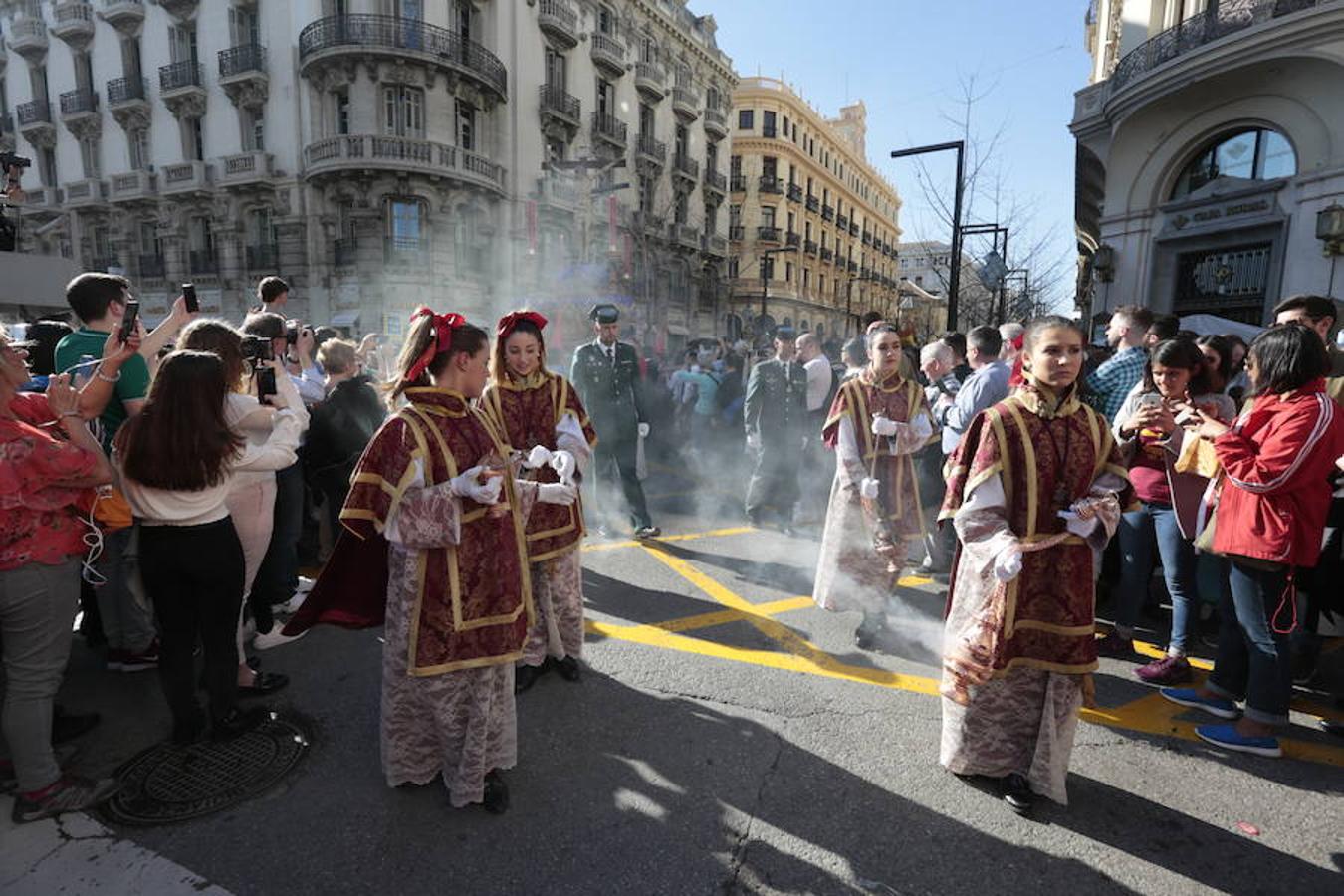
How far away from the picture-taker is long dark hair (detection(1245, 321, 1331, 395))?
296 centimetres

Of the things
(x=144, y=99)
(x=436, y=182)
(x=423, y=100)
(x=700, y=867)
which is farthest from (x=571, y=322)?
(x=144, y=99)

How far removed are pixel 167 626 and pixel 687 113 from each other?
3678 cm

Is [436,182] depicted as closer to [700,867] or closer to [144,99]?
[144,99]

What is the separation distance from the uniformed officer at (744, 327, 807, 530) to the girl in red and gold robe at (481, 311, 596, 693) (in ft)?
12.4

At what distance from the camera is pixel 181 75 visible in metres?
25.6

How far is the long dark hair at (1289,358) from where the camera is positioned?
9.73 feet

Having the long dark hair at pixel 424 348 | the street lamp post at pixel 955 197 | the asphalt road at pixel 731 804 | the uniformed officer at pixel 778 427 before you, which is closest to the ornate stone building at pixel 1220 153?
the street lamp post at pixel 955 197

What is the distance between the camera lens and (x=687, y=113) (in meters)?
35.1

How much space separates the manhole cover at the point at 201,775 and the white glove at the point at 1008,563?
302cm

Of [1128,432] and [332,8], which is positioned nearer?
[1128,432]

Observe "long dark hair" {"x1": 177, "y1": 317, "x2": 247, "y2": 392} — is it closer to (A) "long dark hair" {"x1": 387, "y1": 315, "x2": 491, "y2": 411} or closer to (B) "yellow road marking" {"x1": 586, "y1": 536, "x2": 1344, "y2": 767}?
(A) "long dark hair" {"x1": 387, "y1": 315, "x2": 491, "y2": 411}

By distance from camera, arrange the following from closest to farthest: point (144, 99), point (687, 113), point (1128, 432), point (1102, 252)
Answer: point (1128, 432), point (1102, 252), point (144, 99), point (687, 113)

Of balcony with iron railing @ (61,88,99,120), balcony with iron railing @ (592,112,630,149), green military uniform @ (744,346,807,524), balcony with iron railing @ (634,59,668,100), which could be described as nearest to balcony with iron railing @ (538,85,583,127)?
balcony with iron railing @ (592,112,630,149)

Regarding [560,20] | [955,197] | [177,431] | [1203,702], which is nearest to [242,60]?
[560,20]
